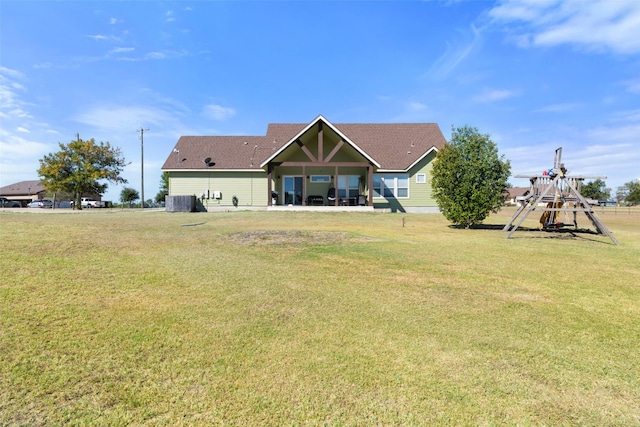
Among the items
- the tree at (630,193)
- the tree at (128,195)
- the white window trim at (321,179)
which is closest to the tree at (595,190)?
the tree at (630,193)

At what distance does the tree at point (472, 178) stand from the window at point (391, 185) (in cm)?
1141

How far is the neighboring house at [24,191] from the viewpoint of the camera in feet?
265

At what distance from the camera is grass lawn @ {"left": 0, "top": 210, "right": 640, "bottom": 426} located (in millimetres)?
2680

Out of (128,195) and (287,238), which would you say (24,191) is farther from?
(287,238)

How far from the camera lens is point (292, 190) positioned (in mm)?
27172

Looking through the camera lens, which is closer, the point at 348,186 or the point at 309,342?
the point at 309,342

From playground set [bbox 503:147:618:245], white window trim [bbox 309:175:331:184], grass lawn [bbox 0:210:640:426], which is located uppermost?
white window trim [bbox 309:175:331:184]

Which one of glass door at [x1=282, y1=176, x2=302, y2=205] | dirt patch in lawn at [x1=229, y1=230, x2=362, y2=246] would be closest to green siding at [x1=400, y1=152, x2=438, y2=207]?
glass door at [x1=282, y1=176, x2=302, y2=205]

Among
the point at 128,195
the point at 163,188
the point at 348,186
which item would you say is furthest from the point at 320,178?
the point at 128,195

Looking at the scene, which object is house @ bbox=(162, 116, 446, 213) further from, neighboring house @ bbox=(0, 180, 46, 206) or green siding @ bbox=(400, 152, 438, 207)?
neighboring house @ bbox=(0, 180, 46, 206)

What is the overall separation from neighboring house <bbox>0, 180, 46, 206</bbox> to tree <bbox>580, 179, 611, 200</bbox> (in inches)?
4785

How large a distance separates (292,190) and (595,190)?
95117 millimetres

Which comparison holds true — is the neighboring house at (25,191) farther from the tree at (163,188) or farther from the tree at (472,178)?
the tree at (472,178)

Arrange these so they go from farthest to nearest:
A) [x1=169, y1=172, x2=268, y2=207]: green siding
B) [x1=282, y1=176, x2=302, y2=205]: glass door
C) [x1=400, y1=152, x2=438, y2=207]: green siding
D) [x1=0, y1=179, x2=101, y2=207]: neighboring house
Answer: [x1=0, y1=179, x2=101, y2=207]: neighboring house < [x1=400, y1=152, x2=438, y2=207]: green siding < [x1=169, y1=172, x2=268, y2=207]: green siding < [x1=282, y1=176, x2=302, y2=205]: glass door
